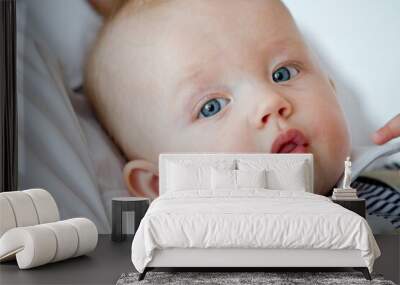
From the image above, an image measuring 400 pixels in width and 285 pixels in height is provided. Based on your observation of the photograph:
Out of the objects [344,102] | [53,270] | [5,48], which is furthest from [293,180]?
A: [5,48]

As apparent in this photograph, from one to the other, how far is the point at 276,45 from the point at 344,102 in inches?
34.7

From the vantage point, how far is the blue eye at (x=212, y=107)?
6.32 metres

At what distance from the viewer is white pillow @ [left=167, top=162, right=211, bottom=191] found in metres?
5.95

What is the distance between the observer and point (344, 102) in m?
6.54

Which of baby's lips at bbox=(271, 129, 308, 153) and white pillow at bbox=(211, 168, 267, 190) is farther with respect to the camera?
baby's lips at bbox=(271, 129, 308, 153)

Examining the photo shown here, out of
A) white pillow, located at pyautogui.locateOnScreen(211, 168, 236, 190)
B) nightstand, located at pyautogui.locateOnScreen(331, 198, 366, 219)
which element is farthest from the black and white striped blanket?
white pillow, located at pyautogui.locateOnScreen(211, 168, 236, 190)

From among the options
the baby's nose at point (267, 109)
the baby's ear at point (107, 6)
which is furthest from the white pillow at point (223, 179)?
the baby's ear at point (107, 6)

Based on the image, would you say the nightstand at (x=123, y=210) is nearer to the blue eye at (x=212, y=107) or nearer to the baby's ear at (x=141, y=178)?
the baby's ear at (x=141, y=178)

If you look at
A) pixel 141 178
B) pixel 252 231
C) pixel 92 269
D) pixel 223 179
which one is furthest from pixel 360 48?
pixel 92 269

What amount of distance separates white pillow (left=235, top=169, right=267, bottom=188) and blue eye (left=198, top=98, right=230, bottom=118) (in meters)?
0.71

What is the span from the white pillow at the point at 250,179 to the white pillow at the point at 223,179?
4cm

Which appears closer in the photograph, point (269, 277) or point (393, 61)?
point (269, 277)

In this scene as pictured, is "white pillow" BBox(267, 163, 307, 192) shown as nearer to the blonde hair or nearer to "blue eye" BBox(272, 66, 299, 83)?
"blue eye" BBox(272, 66, 299, 83)

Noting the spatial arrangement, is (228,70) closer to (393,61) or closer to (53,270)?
(393,61)
